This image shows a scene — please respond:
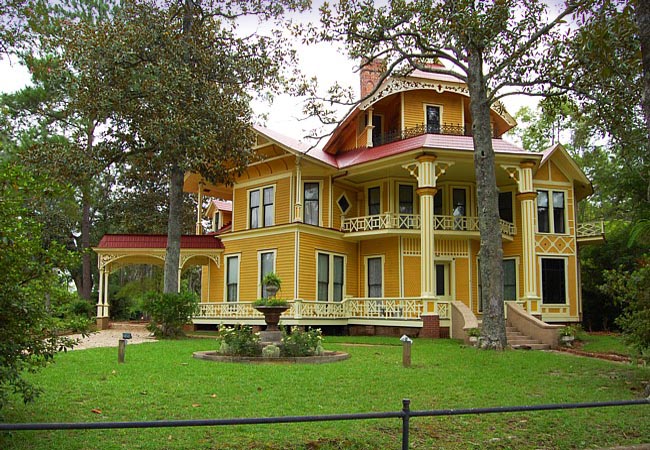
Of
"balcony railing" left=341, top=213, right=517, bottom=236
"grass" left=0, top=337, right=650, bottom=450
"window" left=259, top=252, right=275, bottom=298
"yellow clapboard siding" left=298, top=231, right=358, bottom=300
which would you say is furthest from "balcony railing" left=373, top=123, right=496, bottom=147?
"grass" left=0, top=337, right=650, bottom=450

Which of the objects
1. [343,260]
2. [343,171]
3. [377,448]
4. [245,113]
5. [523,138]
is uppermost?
[523,138]

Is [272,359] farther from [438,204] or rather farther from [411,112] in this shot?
[411,112]

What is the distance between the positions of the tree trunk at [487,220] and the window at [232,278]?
41.8 ft

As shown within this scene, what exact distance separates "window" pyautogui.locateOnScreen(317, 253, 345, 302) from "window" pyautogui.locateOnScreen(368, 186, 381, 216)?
8.46 ft

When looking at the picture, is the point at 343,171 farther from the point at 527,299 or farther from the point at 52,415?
the point at 52,415

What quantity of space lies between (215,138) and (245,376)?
13195 mm

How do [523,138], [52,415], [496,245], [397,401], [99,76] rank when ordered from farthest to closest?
[523,138] → [99,76] → [496,245] → [397,401] → [52,415]

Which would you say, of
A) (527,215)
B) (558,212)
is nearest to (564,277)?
(558,212)

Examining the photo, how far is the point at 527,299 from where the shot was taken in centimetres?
2245

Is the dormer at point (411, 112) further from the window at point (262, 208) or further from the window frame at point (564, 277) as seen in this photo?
the window frame at point (564, 277)


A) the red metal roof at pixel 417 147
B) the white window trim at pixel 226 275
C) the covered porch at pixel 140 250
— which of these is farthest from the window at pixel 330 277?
the covered porch at pixel 140 250

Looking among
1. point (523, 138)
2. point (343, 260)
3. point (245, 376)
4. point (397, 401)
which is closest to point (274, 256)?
point (343, 260)

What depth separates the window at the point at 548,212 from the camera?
87.3 feet

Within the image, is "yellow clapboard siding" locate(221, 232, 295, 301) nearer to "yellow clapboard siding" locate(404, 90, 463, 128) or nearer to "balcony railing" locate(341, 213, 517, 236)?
"balcony railing" locate(341, 213, 517, 236)
